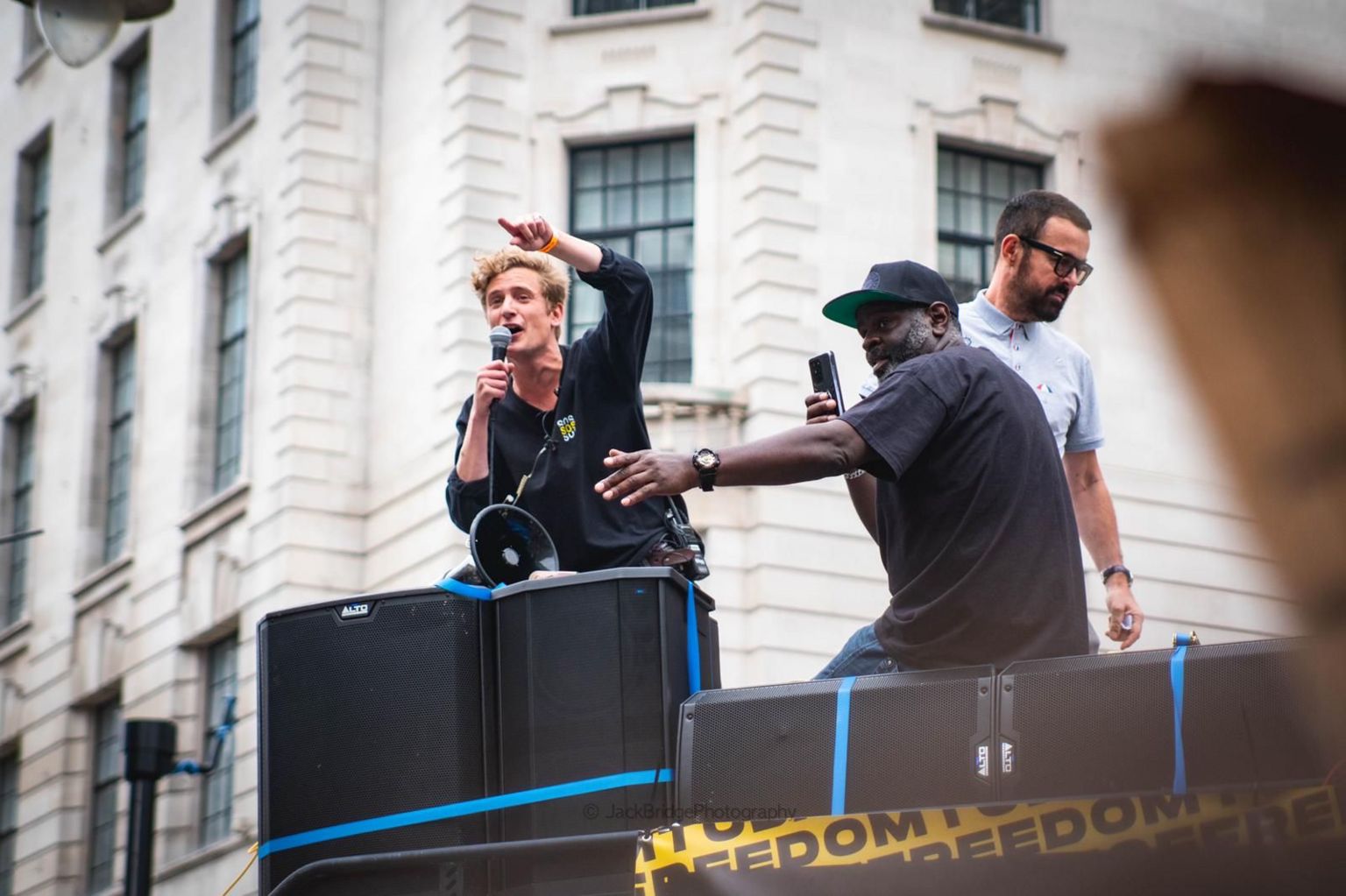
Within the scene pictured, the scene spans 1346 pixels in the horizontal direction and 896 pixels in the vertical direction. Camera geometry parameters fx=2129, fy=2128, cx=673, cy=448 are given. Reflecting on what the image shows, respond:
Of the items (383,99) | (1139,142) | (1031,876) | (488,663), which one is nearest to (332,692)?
(488,663)

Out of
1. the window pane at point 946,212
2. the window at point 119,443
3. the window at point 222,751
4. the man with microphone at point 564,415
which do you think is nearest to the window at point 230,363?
the window at point 222,751

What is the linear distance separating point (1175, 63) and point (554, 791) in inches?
146

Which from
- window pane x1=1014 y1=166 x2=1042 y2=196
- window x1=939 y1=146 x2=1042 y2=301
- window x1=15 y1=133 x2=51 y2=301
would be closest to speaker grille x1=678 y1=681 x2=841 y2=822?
window x1=939 y1=146 x2=1042 y2=301

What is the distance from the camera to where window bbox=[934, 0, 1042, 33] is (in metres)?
19.8

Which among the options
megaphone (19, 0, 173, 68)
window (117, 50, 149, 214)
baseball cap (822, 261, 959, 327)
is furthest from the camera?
window (117, 50, 149, 214)

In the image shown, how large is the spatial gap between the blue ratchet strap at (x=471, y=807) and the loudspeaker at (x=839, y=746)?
17 cm

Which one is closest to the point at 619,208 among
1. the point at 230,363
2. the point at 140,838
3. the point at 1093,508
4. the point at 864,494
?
the point at 230,363

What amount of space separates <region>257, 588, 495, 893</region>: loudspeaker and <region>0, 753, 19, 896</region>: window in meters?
20.5

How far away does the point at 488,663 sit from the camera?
5.00 metres

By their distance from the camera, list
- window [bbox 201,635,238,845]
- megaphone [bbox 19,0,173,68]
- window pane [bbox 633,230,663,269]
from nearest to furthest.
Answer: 1. megaphone [bbox 19,0,173,68]
2. window pane [bbox 633,230,663,269]
3. window [bbox 201,635,238,845]

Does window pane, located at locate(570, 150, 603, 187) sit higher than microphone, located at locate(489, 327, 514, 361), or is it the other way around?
window pane, located at locate(570, 150, 603, 187)

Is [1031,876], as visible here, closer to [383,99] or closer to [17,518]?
[383,99]

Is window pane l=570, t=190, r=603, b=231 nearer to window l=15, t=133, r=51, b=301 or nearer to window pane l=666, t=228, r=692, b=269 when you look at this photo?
window pane l=666, t=228, r=692, b=269

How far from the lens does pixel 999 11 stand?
19.8 meters
